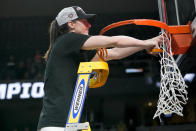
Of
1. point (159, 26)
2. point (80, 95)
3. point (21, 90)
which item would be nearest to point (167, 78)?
point (159, 26)

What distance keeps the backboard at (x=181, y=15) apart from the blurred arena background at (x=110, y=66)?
7.82 feet

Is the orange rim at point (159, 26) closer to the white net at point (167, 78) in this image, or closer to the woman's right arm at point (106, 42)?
the white net at point (167, 78)

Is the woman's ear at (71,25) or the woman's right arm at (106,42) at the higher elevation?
the woman's ear at (71,25)

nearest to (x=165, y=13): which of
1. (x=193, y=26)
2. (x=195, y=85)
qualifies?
(x=193, y=26)

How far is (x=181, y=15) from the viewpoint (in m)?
2.98

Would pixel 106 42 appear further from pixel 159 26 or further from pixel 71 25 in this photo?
pixel 159 26

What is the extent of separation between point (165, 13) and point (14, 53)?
6488 mm

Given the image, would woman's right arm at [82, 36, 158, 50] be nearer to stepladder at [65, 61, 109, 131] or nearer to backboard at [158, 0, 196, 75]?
stepladder at [65, 61, 109, 131]

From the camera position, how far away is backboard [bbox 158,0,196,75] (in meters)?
2.69

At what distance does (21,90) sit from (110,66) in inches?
112

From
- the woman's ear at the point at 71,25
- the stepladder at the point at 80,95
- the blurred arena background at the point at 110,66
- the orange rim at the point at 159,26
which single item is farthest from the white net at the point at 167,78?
the blurred arena background at the point at 110,66

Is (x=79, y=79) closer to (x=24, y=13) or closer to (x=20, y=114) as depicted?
(x=24, y=13)

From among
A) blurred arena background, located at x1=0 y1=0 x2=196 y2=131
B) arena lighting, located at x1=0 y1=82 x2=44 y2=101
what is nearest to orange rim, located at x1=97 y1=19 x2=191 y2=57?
blurred arena background, located at x1=0 y1=0 x2=196 y2=131

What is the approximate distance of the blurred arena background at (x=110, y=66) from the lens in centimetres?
718
